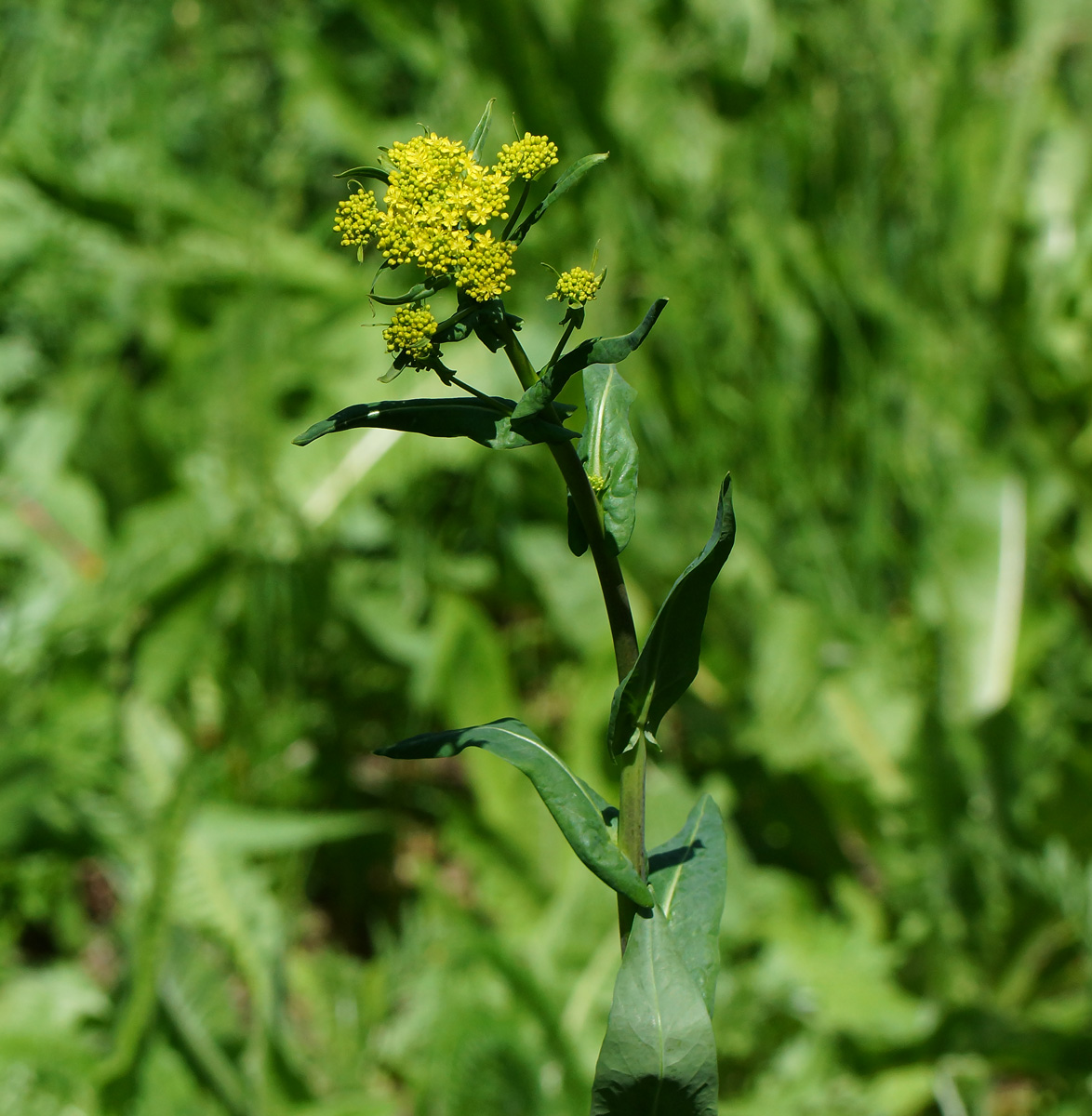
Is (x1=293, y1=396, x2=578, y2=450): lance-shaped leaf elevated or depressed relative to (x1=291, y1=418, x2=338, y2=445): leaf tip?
elevated

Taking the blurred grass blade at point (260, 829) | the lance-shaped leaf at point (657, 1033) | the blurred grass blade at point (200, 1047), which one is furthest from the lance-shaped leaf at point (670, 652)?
the blurred grass blade at point (260, 829)

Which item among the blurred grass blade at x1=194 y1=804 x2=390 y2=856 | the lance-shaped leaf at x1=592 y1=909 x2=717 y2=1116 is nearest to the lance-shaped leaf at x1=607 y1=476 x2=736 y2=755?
the lance-shaped leaf at x1=592 y1=909 x2=717 y2=1116

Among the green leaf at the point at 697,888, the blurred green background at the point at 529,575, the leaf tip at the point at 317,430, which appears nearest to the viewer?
the leaf tip at the point at 317,430

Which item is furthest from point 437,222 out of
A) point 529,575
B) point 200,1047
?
point 529,575

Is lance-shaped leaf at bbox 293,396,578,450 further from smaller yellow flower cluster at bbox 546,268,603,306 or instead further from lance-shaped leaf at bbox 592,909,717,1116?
lance-shaped leaf at bbox 592,909,717,1116

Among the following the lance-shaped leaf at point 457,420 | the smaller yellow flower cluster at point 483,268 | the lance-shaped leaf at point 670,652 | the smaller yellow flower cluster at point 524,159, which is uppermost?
the smaller yellow flower cluster at point 524,159

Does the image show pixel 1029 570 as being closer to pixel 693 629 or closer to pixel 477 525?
pixel 477 525

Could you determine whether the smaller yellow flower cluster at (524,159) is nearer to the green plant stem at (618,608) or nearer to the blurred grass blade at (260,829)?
the green plant stem at (618,608)

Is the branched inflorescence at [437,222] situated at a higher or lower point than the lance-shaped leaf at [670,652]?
higher
